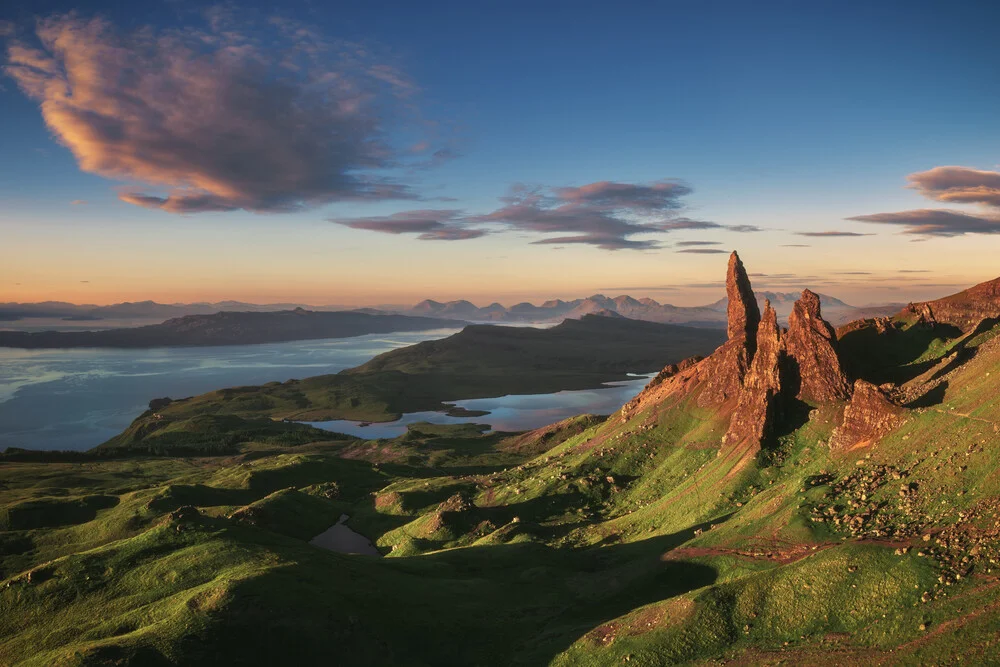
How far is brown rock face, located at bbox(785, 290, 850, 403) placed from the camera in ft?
223

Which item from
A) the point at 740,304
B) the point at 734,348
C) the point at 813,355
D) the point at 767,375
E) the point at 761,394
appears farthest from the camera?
the point at 740,304

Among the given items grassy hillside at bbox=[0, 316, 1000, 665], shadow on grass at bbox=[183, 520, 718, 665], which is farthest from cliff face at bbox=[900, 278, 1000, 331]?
shadow on grass at bbox=[183, 520, 718, 665]

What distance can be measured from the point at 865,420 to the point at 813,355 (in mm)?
15766

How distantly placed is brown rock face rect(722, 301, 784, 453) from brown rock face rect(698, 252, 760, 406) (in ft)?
9.37

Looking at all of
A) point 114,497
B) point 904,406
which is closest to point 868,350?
point 904,406

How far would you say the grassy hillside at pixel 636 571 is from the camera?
36406 mm

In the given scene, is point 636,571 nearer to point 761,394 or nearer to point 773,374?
point 761,394

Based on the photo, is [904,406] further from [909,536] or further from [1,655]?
[1,655]

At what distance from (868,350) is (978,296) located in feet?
59.5

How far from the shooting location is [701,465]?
74.5m

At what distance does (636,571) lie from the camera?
2082 inches

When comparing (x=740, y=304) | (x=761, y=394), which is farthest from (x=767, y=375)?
(x=740, y=304)

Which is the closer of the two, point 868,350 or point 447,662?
point 447,662

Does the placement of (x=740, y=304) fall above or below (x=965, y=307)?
above
